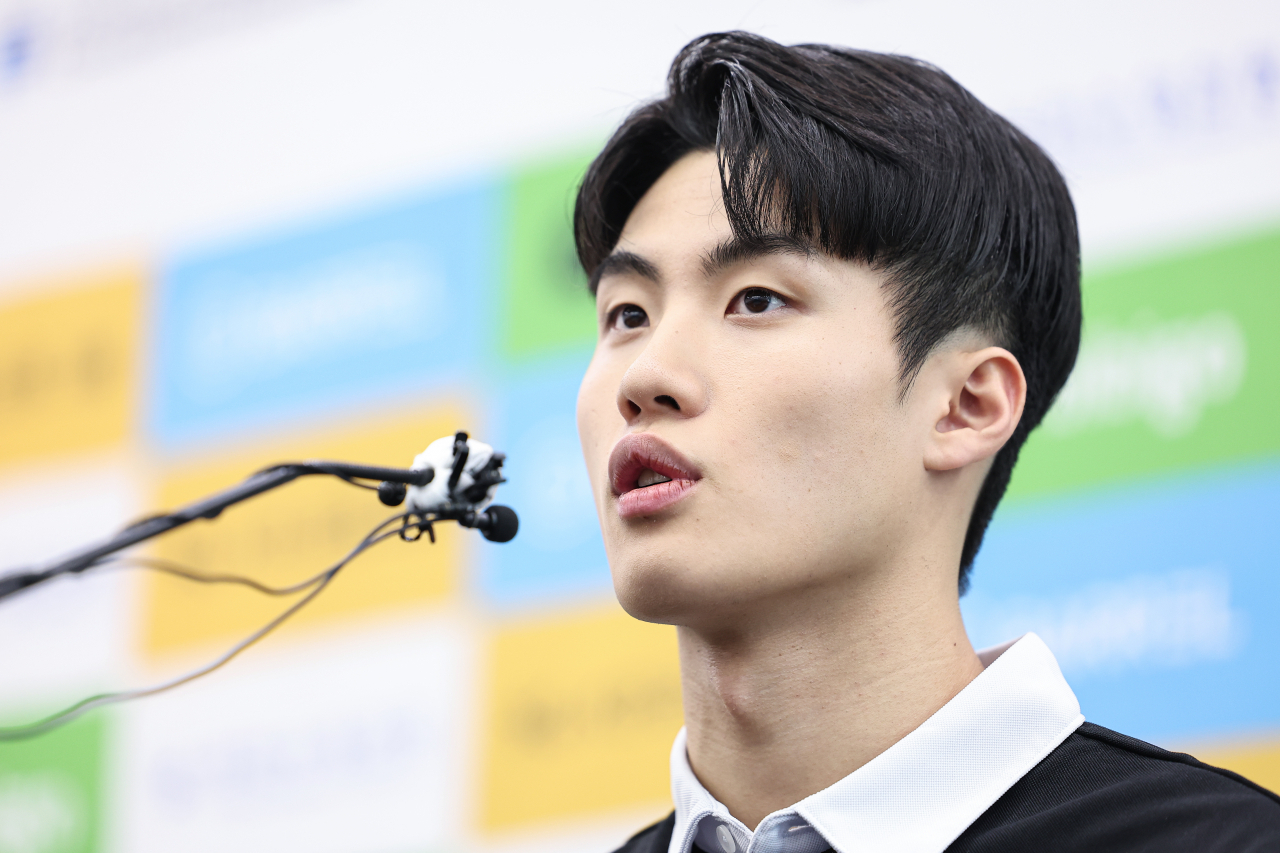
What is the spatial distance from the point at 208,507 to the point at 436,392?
4.99 ft

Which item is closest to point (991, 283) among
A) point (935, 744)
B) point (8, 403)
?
point (935, 744)

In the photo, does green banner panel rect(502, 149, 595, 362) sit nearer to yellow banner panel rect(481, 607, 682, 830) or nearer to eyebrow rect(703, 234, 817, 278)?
yellow banner panel rect(481, 607, 682, 830)

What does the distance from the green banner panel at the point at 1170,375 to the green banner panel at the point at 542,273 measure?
87cm

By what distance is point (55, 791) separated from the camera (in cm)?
272

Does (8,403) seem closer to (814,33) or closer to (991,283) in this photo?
(814,33)

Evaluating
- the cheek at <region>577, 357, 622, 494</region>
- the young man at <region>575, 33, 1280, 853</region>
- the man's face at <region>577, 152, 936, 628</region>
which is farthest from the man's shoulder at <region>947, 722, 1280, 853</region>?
the cheek at <region>577, 357, 622, 494</region>

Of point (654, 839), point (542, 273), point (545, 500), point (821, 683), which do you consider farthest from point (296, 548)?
point (821, 683)

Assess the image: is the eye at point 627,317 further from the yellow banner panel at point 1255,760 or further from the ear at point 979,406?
the yellow banner panel at point 1255,760

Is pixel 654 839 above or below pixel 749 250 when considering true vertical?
below

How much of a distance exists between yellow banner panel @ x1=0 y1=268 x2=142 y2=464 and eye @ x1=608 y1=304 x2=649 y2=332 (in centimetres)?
181

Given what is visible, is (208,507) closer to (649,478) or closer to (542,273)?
(649,478)

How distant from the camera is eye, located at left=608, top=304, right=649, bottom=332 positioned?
137 cm

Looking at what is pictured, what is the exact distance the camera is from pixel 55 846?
2.67m

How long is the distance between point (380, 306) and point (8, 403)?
1.03 metres
